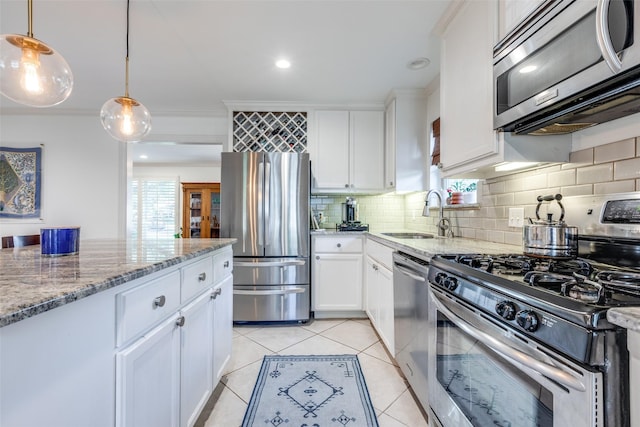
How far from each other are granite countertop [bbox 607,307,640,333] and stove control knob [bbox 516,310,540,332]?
17cm

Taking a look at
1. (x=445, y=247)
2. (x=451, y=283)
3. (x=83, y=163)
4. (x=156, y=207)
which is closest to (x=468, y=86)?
(x=445, y=247)

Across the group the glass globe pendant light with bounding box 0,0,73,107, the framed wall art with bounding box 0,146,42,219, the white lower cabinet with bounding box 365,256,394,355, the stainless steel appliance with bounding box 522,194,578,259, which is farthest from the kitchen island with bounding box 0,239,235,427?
the framed wall art with bounding box 0,146,42,219

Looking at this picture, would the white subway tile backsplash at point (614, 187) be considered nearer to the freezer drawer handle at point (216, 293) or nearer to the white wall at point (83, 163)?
the freezer drawer handle at point (216, 293)

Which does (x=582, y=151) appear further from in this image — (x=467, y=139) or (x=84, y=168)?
(x=84, y=168)

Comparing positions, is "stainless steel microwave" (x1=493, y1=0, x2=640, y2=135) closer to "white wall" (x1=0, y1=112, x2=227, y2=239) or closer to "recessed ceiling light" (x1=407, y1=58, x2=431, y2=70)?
"recessed ceiling light" (x1=407, y1=58, x2=431, y2=70)

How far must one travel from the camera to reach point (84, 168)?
3.57 m

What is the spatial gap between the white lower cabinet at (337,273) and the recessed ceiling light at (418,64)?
1631 mm

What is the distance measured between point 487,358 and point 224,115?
3.58 metres

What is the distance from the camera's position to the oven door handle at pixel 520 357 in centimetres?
63

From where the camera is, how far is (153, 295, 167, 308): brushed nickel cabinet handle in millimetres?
986

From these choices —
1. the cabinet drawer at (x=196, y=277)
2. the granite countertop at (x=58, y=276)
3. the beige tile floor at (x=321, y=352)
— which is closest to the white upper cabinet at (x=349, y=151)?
the beige tile floor at (x=321, y=352)

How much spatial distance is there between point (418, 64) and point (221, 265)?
2242 mm

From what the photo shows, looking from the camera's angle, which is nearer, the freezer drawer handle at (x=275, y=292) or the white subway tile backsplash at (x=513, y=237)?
the white subway tile backsplash at (x=513, y=237)

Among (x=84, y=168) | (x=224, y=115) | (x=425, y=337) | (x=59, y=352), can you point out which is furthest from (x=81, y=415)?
(x=84, y=168)
